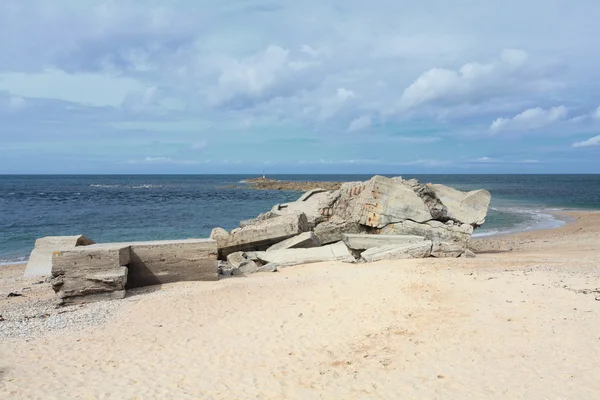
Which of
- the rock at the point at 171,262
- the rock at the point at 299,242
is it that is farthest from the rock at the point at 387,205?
the rock at the point at 171,262

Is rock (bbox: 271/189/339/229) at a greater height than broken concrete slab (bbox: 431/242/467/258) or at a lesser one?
greater

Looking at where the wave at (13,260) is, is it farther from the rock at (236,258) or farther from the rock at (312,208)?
the rock at (312,208)

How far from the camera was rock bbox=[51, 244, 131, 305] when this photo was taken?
916cm

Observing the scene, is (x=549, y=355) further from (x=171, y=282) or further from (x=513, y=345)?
(x=171, y=282)

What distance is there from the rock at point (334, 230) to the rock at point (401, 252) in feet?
5.49

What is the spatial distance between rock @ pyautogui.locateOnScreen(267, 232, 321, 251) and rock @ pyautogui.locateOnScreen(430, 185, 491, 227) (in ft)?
13.7

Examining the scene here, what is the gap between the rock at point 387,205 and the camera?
13.5 m

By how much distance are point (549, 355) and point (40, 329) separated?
741 centimetres

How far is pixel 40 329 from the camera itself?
753 centimetres

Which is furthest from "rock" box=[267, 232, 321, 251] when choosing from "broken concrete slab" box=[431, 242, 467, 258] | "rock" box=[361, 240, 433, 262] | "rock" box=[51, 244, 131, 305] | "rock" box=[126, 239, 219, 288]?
"rock" box=[51, 244, 131, 305]

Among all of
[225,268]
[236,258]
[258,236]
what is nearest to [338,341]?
[225,268]

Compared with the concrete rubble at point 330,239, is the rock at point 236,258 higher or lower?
lower

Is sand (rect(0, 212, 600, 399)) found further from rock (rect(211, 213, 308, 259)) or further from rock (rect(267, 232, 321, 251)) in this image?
rock (rect(211, 213, 308, 259))

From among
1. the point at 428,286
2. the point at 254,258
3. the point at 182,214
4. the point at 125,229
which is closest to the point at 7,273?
the point at 254,258
